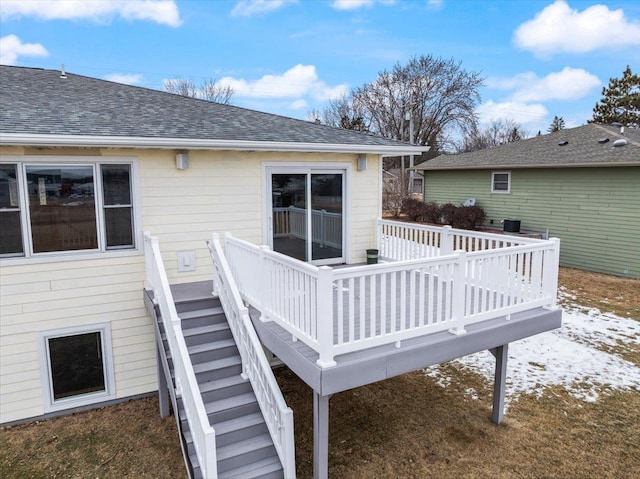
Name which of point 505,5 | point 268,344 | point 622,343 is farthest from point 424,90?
point 268,344

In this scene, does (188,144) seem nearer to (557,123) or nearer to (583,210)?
(583,210)

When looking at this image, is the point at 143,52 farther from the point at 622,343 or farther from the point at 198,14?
the point at 622,343

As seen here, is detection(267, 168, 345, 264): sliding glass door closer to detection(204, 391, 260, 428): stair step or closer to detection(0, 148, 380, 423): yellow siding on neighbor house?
detection(0, 148, 380, 423): yellow siding on neighbor house

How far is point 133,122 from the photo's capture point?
6.30 meters

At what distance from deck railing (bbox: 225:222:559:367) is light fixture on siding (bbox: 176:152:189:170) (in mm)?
1298

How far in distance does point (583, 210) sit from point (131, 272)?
43.2 feet

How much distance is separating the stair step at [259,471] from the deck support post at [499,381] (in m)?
3.06

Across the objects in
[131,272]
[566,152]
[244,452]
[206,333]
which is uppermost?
[566,152]

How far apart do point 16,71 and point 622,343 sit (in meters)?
12.1

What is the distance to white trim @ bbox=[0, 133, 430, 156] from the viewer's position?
5.02 meters

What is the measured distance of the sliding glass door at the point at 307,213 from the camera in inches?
283

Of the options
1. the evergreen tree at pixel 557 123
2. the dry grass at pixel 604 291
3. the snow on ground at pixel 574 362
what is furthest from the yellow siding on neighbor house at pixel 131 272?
the evergreen tree at pixel 557 123

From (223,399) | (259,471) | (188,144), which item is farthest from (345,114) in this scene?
(259,471)

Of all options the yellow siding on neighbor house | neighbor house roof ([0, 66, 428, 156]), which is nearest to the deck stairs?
the yellow siding on neighbor house
